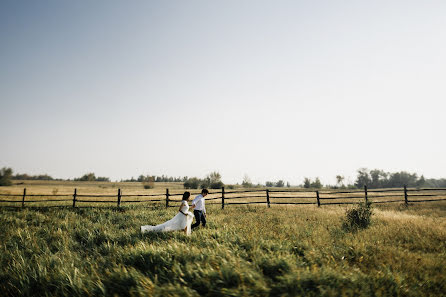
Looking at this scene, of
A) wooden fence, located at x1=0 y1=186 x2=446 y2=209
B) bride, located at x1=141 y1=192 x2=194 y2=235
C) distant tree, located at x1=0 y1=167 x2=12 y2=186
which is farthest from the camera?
distant tree, located at x1=0 y1=167 x2=12 y2=186

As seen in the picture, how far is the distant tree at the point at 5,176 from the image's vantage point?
51.2 metres

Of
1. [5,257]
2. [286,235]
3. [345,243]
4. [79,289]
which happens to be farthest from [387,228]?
[5,257]

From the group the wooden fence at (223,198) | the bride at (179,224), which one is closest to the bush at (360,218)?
the wooden fence at (223,198)

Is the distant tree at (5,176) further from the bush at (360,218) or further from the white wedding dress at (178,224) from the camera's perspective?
the bush at (360,218)

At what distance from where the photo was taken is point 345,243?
20.6 feet

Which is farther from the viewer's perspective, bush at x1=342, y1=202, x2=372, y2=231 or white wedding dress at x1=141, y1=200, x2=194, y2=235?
bush at x1=342, y1=202, x2=372, y2=231

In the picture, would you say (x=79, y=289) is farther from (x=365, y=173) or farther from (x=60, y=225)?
(x=365, y=173)

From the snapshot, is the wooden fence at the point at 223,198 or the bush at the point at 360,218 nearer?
the bush at the point at 360,218

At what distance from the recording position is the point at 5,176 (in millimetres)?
53062

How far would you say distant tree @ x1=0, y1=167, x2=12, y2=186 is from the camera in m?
51.2

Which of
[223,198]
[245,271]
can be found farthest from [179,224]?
[223,198]

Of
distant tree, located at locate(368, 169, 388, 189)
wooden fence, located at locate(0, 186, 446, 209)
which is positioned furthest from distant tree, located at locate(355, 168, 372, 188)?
wooden fence, located at locate(0, 186, 446, 209)

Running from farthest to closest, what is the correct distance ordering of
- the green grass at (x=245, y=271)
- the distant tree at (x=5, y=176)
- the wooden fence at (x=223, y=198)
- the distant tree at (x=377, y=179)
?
the distant tree at (x=377, y=179) → the distant tree at (x=5, y=176) → the wooden fence at (x=223, y=198) → the green grass at (x=245, y=271)

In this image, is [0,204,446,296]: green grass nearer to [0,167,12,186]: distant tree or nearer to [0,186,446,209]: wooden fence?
[0,186,446,209]: wooden fence
